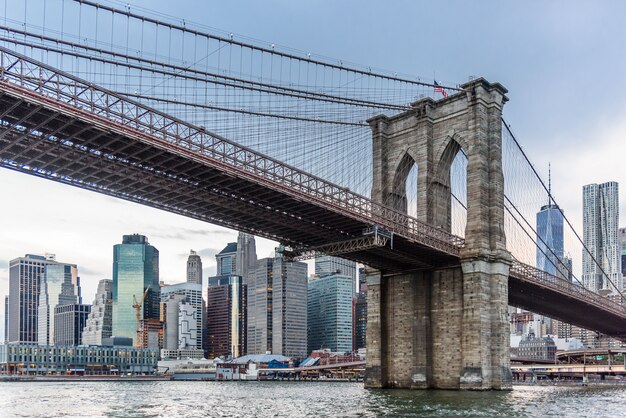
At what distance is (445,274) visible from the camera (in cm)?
6525

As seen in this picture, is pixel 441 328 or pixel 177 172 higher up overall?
pixel 177 172

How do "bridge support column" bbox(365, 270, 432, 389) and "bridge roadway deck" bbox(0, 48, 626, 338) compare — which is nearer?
"bridge roadway deck" bbox(0, 48, 626, 338)

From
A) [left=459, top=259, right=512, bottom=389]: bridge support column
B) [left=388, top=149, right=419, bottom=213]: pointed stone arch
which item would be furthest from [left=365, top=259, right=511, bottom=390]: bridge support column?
[left=388, top=149, right=419, bottom=213]: pointed stone arch

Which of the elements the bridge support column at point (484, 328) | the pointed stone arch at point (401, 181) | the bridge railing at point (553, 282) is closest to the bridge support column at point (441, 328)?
the bridge support column at point (484, 328)

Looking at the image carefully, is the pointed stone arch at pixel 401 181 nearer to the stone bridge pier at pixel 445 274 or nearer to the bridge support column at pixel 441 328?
the stone bridge pier at pixel 445 274

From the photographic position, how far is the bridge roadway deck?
125ft

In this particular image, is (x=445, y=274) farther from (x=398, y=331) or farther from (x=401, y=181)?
(x=401, y=181)

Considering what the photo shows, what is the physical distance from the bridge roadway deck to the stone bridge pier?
214 centimetres

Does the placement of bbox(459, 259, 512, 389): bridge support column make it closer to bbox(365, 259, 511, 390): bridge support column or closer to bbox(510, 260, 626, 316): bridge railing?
bbox(365, 259, 511, 390): bridge support column

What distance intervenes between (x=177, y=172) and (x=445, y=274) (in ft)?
91.1

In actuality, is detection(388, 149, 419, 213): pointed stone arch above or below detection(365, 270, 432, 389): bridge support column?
above

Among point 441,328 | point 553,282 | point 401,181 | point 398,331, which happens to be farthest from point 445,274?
point 553,282

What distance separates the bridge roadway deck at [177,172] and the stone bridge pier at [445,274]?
214 centimetres

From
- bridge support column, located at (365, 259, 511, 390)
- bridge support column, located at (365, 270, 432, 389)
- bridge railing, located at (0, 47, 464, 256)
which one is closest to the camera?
bridge railing, located at (0, 47, 464, 256)
